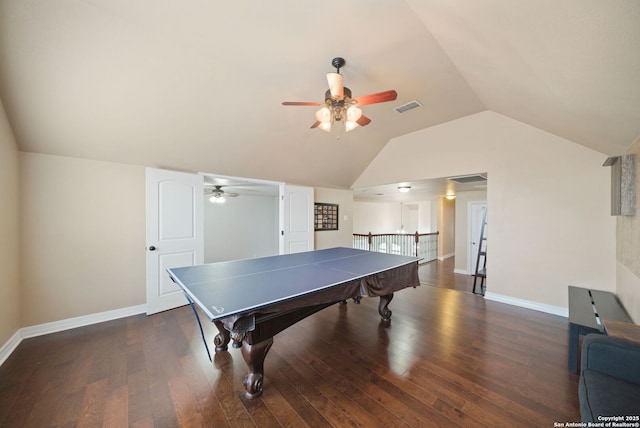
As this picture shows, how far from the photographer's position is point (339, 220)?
234 inches

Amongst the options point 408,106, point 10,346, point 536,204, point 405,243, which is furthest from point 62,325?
point 405,243

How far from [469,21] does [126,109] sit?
10.9 ft

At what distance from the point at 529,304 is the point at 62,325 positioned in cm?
627

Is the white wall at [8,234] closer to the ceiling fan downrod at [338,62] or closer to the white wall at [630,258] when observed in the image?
the ceiling fan downrod at [338,62]

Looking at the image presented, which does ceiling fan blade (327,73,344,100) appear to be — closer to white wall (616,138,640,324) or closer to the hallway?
white wall (616,138,640,324)

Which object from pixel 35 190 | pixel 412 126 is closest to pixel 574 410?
pixel 412 126

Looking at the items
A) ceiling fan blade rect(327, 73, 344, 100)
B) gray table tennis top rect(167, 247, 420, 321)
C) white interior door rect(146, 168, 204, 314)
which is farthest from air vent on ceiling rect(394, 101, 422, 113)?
white interior door rect(146, 168, 204, 314)

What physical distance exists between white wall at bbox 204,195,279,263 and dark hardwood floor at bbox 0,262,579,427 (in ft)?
12.6

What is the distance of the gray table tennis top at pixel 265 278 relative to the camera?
1.48m

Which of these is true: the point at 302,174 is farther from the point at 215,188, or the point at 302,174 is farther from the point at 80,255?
the point at 80,255

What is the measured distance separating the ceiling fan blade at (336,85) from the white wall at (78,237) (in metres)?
3.00

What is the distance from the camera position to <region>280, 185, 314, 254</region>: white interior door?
187 inches

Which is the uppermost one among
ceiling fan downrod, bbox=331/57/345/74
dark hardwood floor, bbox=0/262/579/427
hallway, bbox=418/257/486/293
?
ceiling fan downrod, bbox=331/57/345/74

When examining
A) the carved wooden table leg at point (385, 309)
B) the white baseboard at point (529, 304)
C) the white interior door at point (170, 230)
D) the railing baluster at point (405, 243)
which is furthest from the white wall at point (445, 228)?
the white interior door at point (170, 230)
